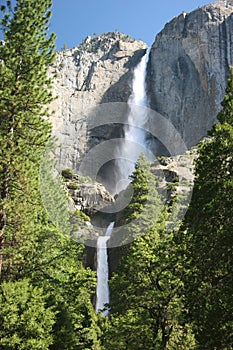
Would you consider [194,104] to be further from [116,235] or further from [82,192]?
[116,235]

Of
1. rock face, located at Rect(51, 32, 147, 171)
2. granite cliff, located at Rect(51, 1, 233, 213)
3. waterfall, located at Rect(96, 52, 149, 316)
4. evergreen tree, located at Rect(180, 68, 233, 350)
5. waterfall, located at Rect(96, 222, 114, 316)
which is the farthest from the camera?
rock face, located at Rect(51, 32, 147, 171)

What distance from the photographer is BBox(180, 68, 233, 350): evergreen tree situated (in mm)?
10234

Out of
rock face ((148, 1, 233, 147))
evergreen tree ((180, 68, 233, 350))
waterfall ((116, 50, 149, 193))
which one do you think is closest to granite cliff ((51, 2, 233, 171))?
rock face ((148, 1, 233, 147))

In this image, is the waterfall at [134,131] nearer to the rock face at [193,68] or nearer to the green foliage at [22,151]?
the rock face at [193,68]

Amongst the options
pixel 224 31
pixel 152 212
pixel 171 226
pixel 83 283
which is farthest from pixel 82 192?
pixel 224 31

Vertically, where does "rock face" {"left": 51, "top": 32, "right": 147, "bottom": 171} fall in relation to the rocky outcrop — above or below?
above

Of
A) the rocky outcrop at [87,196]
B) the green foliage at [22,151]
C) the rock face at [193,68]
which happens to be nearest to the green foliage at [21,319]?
the green foliage at [22,151]

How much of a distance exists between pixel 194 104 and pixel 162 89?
322 inches

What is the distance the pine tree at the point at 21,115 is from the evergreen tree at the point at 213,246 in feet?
18.2

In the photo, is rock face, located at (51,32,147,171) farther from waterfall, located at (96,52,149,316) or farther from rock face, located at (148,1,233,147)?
rock face, located at (148,1,233,147)

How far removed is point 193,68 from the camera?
67.2 meters

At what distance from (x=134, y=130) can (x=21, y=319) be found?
2282 inches

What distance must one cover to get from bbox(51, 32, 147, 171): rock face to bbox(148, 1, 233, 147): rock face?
6429 mm

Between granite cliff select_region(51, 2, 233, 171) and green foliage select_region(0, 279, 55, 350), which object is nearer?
green foliage select_region(0, 279, 55, 350)
